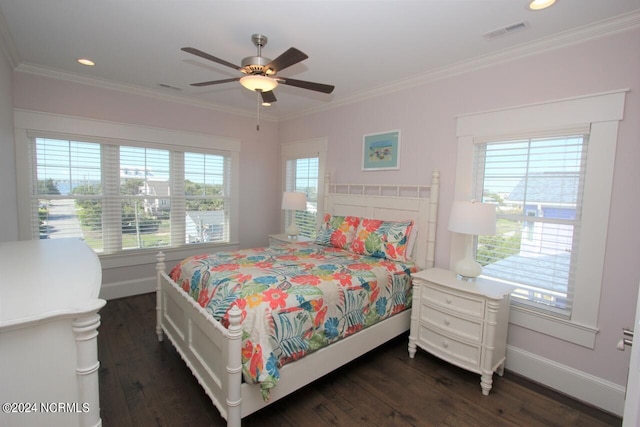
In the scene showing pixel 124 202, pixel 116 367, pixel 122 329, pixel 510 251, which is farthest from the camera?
pixel 124 202

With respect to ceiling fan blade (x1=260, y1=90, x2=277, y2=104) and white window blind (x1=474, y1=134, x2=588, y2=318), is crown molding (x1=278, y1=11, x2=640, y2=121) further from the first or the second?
ceiling fan blade (x1=260, y1=90, x2=277, y2=104)

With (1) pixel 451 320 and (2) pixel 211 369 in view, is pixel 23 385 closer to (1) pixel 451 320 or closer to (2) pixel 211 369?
(2) pixel 211 369

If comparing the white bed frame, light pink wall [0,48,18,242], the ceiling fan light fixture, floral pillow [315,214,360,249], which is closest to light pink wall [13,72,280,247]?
light pink wall [0,48,18,242]

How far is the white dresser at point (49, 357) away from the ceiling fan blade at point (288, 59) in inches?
63.6

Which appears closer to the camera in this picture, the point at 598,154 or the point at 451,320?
the point at 598,154

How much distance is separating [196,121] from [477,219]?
379 cm

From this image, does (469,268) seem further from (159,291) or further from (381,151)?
(159,291)

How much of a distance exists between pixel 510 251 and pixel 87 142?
15.2 feet

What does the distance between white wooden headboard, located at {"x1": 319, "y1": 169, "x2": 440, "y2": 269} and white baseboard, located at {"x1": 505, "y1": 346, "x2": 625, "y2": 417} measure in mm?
1052

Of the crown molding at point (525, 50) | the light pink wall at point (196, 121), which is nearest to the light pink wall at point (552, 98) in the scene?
the crown molding at point (525, 50)

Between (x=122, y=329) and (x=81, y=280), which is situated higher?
(x=81, y=280)

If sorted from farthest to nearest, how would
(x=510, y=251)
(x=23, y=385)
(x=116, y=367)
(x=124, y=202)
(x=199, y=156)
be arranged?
(x=199, y=156), (x=124, y=202), (x=510, y=251), (x=116, y=367), (x=23, y=385)

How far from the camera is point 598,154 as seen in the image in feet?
A: 7.00

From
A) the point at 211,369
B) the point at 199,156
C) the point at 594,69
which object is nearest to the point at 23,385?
the point at 211,369
